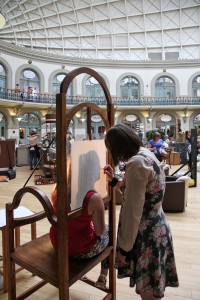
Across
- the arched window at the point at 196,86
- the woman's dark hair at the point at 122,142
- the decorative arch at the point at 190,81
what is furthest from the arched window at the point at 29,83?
the woman's dark hair at the point at 122,142

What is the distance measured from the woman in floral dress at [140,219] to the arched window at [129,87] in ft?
60.0

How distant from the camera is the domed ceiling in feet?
56.9

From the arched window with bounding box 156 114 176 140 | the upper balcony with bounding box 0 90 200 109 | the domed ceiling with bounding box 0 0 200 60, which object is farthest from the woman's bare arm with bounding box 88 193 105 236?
the domed ceiling with bounding box 0 0 200 60

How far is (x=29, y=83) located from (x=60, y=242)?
16898 mm

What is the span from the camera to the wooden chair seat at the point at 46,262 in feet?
4.58

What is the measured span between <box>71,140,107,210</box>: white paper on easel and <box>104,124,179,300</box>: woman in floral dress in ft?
0.63

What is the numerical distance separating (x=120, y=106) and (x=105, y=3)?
792 centimetres

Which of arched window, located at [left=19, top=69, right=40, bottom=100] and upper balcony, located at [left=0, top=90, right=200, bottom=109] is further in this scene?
upper balcony, located at [left=0, top=90, right=200, bottom=109]

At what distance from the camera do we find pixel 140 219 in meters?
1.27

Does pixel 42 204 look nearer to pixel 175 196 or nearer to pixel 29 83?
pixel 175 196

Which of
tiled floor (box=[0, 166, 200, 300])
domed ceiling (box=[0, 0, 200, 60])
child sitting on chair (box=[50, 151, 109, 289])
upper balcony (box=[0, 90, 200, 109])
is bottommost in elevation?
tiled floor (box=[0, 166, 200, 300])

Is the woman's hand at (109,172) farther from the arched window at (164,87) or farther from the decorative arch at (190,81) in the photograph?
the decorative arch at (190,81)

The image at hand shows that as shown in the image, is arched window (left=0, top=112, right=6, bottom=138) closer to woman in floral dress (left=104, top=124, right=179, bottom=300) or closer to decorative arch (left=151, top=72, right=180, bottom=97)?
decorative arch (left=151, top=72, right=180, bottom=97)

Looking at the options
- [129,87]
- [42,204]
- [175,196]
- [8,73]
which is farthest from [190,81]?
[42,204]
